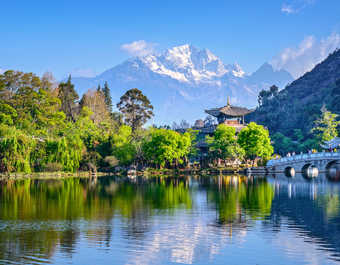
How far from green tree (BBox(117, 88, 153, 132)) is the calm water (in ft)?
164

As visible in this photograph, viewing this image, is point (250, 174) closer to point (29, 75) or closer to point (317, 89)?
point (29, 75)

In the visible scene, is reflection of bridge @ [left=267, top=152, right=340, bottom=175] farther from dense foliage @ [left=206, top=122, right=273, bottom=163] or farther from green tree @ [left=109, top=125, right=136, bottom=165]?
green tree @ [left=109, top=125, right=136, bottom=165]

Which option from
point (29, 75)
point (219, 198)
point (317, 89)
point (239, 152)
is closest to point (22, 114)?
point (29, 75)

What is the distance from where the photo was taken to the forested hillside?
293 feet

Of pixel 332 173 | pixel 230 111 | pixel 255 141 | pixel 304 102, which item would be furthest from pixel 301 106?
pixel 332 173

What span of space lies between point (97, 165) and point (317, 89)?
85604mm

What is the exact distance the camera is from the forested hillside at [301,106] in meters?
89.5

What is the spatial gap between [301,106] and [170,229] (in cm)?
9999

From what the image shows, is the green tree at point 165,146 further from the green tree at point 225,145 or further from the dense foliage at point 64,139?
the green tree at point 225,145

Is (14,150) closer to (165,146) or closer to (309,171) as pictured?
(165,146)

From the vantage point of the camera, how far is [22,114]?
6388 centimetres

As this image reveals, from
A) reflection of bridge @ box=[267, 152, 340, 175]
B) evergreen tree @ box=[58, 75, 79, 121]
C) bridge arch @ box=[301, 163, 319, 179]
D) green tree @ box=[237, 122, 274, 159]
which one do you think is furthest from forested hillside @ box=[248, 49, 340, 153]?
evergreen tree @ box=[58, 75, 79, 121]

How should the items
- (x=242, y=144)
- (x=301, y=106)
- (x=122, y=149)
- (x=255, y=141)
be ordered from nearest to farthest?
(x=122, y=149) < (x=255, y=141) < (x=242, y=144) < (x=301, y=106)

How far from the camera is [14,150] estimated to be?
53.5 m
